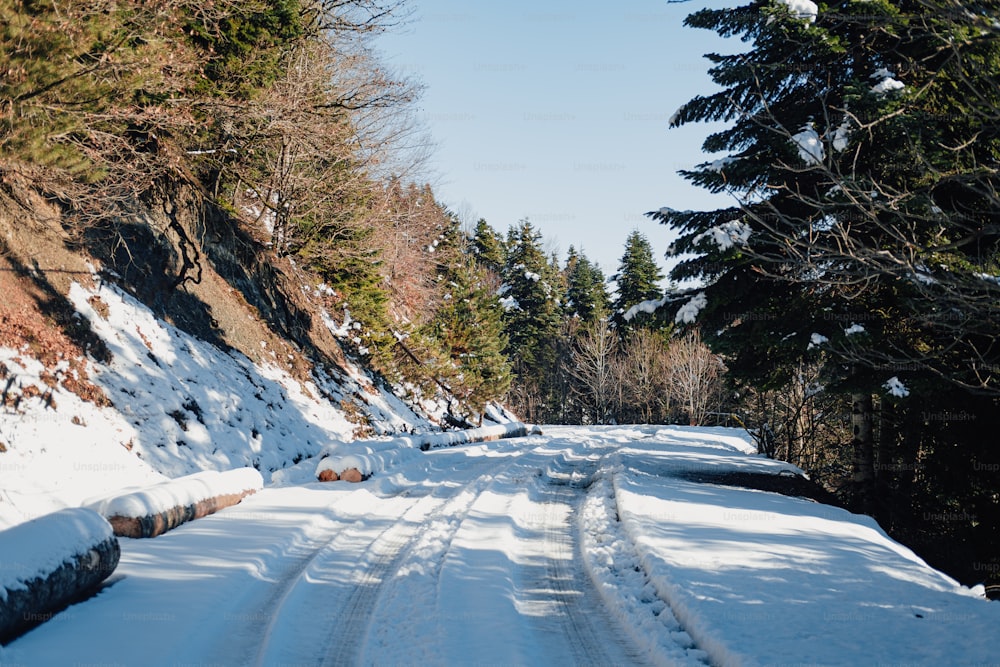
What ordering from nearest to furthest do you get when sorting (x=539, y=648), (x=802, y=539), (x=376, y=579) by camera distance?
1. (x=539, y=648)
2. (x=376, y=579)
3. (x=802, y=539)

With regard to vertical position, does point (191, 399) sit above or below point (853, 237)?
below

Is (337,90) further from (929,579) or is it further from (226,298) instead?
(929,579)

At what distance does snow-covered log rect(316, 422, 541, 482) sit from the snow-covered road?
5.51ft

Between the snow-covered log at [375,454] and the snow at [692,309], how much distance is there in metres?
6.91

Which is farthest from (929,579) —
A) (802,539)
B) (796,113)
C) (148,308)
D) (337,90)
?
(337,90)

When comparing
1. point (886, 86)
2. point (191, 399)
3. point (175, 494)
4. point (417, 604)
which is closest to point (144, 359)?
point (191, 399)

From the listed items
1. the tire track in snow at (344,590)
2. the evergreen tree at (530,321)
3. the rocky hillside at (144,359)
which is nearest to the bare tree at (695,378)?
the evergreen tree at (530,321)

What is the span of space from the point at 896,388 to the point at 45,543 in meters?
11.3

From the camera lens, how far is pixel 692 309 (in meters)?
12.7

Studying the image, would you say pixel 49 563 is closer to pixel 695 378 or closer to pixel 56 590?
pixel 56 590

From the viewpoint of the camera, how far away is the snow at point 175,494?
7418 millimetres

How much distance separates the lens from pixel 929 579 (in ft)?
22.6

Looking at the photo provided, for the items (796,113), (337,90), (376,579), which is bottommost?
(376,579)

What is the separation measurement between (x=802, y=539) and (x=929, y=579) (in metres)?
1.67
